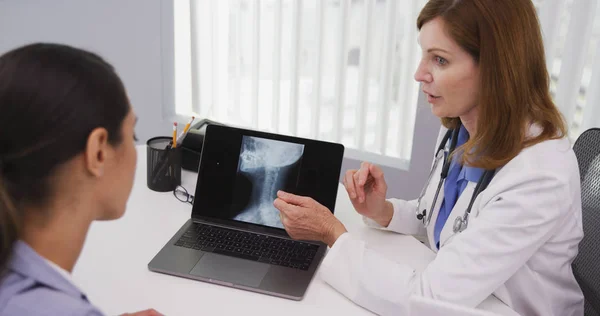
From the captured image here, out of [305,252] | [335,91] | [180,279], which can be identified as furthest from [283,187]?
[335,91]

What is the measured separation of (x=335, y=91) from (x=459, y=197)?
1.32 m

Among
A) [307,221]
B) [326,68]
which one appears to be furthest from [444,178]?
[326,68]

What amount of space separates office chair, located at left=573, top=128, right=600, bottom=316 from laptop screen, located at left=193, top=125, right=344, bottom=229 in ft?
1.85

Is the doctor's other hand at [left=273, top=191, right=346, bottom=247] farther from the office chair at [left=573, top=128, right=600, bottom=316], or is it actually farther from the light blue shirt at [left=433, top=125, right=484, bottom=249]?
the office chair at [left=573, top=128, right=600, bottom=316]

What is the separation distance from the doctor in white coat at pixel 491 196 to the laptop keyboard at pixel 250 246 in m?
0.04

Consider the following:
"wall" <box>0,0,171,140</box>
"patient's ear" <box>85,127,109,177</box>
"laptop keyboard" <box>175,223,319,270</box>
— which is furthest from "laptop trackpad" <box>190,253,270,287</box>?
"wall" <box>0,0,171,140</box>

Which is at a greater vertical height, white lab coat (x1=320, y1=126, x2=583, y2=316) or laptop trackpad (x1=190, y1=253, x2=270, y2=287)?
white lab coat (x1=320, y1=126, x2=583, y2=316)

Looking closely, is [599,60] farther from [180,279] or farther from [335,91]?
[180,279]

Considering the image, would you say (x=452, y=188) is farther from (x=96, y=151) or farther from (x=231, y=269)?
(x=96, y=151)

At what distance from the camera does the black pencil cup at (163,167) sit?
1585 millimetres

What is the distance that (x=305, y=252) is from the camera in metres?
1.30

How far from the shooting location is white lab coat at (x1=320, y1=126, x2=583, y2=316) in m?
1.13

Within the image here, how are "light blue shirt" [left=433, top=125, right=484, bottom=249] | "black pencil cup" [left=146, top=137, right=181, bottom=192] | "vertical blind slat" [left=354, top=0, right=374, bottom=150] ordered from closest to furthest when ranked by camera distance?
"light blue shirt" [left=433, top=125, right=484, bottom=249] → "black pencil cup" [left=146, top=137, right=181, bottom=192] → "vertical blind slat" [left=354, top=0, right=374, bottom=150]

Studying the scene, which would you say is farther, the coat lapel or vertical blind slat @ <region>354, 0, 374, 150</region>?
vertical blind slat @ <region>354, 0, 374, 150</region>
